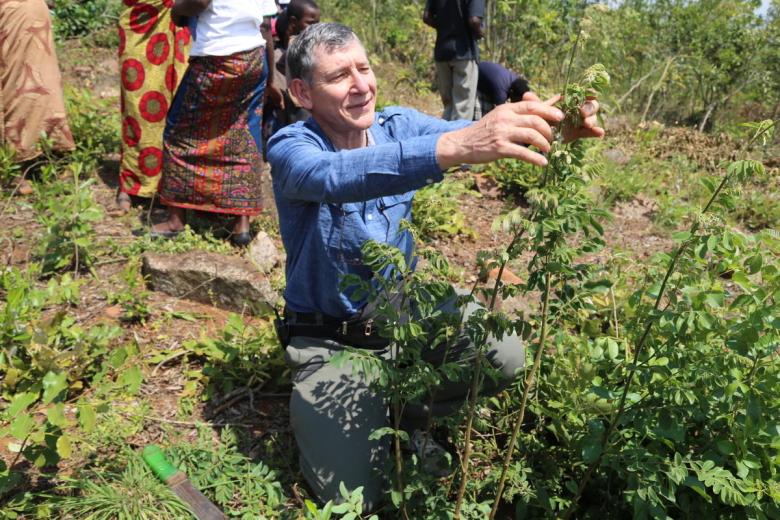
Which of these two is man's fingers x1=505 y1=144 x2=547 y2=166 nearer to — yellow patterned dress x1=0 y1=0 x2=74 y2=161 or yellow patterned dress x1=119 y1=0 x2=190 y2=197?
yellow patterned dress x1=119 y1=0 x2=190 y2=197

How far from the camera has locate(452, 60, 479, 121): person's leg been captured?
214 inches

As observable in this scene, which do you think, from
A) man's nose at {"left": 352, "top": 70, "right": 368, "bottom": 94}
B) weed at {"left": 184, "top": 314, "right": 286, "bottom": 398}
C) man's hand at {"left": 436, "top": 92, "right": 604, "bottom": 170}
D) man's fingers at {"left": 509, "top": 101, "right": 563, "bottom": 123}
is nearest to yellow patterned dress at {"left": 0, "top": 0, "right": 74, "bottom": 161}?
weed at {"left": 184, "top": 314, "right": 286, "bottom": 398}

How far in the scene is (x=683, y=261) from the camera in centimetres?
166

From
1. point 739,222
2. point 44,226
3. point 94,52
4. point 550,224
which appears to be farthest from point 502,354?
point 94,52

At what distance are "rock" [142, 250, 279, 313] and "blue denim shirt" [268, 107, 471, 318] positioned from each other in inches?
37.1

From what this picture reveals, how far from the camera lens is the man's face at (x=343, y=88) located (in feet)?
7.14

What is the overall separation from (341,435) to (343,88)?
3.71ft

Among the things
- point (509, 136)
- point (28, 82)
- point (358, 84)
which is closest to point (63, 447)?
point (358, 84)

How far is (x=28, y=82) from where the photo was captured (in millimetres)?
4098

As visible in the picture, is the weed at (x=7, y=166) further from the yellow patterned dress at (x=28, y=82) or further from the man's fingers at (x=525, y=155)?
the man's fingers at (x=525, y=155)

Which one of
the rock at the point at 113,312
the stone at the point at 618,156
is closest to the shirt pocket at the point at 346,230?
the rock at the point at 113,312

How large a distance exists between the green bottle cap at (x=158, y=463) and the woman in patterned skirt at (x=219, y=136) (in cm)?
172

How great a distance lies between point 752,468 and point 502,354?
0.86 metres

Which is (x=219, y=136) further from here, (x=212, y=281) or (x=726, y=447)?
(x=726, y=447)
